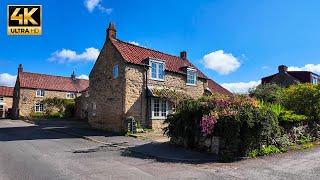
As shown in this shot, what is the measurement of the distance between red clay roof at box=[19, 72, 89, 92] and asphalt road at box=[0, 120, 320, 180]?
37.7m

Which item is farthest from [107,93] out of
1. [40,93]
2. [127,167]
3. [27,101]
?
[40,93]

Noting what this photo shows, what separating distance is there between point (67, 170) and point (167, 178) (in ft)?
11.9

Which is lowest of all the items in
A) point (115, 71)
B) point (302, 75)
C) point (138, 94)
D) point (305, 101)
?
point (305, 101)

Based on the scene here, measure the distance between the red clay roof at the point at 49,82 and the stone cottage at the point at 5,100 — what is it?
12.6 m

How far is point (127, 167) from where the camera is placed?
12.0 m

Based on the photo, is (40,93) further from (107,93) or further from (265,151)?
(265,151)

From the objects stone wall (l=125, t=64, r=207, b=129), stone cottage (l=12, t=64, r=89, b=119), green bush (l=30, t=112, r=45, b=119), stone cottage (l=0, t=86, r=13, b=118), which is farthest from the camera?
stone cottage (l=0, t=86, r=13, b=118)

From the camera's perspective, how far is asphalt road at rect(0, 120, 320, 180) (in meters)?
10.6

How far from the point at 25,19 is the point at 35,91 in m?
41.3

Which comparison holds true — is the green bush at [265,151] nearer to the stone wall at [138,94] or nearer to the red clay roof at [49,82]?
the stone wall at [138,94]

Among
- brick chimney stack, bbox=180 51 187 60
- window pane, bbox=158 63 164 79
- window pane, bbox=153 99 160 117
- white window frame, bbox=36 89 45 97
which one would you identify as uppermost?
brick chimney stack, bbox=180 51 187 60

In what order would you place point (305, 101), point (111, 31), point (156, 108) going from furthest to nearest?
point (111, 31)
point (156, 108)
point (305, 101)

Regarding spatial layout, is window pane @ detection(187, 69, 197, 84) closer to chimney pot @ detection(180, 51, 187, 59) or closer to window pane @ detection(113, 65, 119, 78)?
chimney pot @ detection(180, 51, 187, 59)

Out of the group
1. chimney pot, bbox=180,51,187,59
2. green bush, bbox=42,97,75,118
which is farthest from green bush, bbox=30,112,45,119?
chimney pot, bbox=180,51,187,59
